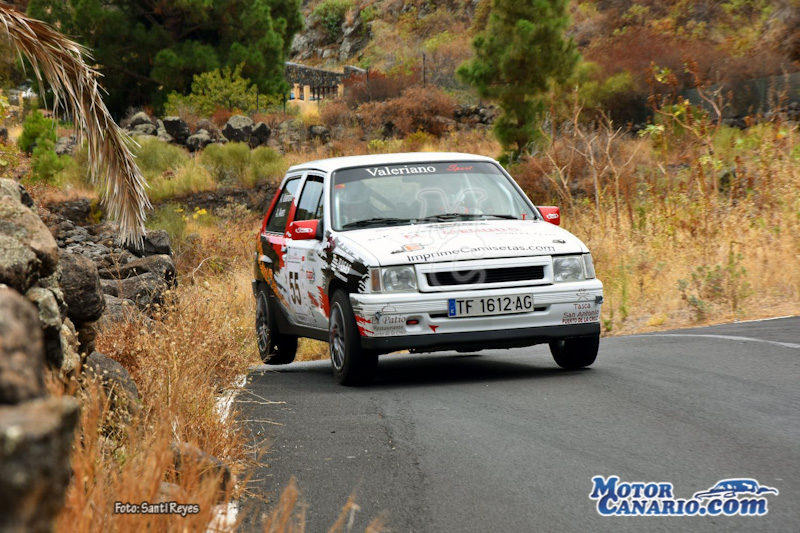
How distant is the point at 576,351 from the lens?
29.2 ft

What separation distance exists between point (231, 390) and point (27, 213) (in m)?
4.17

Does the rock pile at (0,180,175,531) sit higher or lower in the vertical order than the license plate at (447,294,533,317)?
higher

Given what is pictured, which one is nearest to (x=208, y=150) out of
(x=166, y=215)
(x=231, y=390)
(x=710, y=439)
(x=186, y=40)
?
(x=166, y=215)

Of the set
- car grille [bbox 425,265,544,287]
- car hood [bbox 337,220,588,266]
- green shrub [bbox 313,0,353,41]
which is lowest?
car grille [bbox 425,265,544,287]

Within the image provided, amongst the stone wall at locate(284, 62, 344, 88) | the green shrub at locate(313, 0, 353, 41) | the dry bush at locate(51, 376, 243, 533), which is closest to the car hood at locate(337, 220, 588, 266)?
the dry bush at locate(51, 376, 243, 533)

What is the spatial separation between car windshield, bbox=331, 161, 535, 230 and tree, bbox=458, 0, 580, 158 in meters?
17.4

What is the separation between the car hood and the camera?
8.24m

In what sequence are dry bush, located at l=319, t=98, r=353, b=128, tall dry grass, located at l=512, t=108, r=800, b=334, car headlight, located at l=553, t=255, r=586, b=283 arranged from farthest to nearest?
dry bush, located at l=319, t=98, r=353, b=128
tall dry grass, located at l=512, t=108, r=800, b=334
car headlight, located at l=553, t=255, r=586, b=283

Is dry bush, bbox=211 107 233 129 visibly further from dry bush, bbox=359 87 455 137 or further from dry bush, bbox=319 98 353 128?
dry bush, bbox=359 87 455 137

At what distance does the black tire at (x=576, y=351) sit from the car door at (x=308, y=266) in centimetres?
199

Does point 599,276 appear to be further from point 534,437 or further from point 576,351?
point 534,437

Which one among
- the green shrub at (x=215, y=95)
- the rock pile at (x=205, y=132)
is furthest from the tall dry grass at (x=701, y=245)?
the green shrub at (x=215, y=95)

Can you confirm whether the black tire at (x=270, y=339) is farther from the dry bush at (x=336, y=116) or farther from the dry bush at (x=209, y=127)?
the dry bush at (x=336, y=116)

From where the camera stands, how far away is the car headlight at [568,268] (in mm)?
8492
